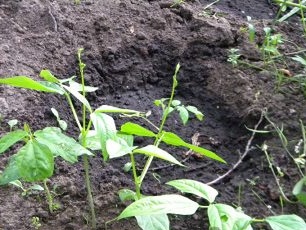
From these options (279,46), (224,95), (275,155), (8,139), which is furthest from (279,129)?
(8,139)

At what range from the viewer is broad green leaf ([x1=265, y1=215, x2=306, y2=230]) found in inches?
42.1

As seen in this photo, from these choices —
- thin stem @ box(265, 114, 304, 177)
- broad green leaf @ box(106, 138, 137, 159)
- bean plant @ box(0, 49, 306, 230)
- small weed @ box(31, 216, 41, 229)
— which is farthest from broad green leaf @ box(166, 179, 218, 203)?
thin stem @ box(265, 114, 304, 177)

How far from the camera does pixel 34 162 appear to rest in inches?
47.3

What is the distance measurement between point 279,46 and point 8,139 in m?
1.49

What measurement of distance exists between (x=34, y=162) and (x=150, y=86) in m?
1.05

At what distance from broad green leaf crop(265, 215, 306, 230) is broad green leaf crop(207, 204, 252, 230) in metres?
0.05

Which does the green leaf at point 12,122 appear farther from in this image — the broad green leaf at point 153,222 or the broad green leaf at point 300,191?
the broad green leaf at point 300,191

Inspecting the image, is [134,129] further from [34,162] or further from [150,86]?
[150,86]

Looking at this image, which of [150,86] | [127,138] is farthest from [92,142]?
[150,86]

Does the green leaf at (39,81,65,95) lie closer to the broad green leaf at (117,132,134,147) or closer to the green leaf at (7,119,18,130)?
the broad green leaf at (117,132,134,147)

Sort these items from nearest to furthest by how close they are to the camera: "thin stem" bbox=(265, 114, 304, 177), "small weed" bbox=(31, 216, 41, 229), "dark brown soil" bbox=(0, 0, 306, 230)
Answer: "small weed" bbox=(31, 216, 41, 229) → "dark brown soil" bbox=(0, 0, 306, 230) → "thin stem" bbox=(265, 114, 304, 177)

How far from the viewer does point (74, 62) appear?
6.91 ft

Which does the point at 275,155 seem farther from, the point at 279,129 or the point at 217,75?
the point at 217,75

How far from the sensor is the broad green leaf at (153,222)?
115 cm
